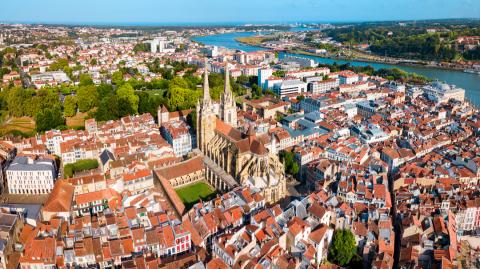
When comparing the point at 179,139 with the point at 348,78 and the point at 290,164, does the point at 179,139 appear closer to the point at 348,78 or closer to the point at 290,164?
the point at 290,164

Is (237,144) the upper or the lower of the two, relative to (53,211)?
upper

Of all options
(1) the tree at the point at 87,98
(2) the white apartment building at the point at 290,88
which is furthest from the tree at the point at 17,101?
(2) the white apartment building at the point at 290,88

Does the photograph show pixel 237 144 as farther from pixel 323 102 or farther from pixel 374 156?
pixel 323 102

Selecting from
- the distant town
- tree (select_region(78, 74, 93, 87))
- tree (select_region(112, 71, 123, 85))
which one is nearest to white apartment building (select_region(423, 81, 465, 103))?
the distant town

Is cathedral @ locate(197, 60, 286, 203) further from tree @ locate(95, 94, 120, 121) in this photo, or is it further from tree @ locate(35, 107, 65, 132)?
tree @ locate(35, 107, 65, 132)

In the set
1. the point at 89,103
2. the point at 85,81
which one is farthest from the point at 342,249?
the point at 85,81

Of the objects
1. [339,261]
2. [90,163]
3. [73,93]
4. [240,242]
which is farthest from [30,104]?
[339,261]
